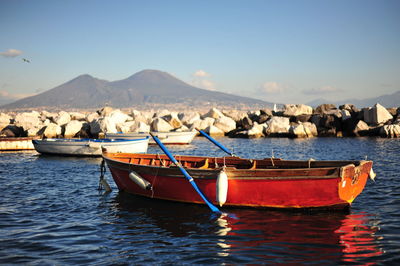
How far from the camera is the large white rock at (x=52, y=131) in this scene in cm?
4622

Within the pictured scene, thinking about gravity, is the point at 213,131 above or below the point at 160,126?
below

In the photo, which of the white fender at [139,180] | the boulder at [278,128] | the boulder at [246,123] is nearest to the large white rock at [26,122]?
the boulder at [246,123]

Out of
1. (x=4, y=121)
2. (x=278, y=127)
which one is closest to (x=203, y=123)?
(x=278, y=127)

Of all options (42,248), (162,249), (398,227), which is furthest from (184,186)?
(398,227)

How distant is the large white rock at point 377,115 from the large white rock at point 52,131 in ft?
131

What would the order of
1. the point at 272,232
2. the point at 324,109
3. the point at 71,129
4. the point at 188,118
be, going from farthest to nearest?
the point at 188,118, the point at 324,109, the point at 71,129, the point at 272,232

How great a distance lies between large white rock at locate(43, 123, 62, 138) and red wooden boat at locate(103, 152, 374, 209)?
118 ft

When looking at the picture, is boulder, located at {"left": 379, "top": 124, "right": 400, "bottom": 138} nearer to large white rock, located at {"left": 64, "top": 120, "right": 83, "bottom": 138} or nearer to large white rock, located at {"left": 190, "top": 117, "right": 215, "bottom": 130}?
large white rock, located at {"left": 190, "top": 117, "right": 215, "bottom": 130}

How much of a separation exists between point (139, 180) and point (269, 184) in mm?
4845

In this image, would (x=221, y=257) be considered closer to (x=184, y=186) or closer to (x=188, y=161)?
(x=184, y=186)

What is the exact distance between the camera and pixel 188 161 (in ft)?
52.9

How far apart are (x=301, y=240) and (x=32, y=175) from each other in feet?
53.4

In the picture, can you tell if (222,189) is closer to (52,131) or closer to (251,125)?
(52,131)

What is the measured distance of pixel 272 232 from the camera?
1018 cm
